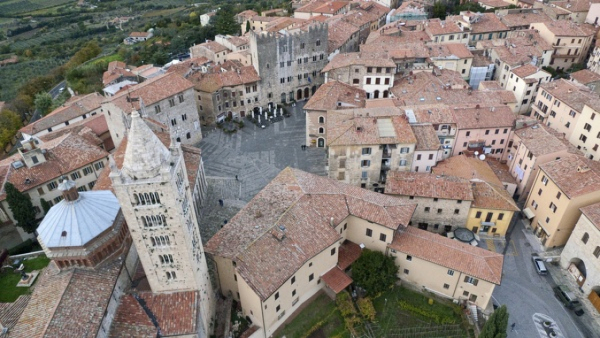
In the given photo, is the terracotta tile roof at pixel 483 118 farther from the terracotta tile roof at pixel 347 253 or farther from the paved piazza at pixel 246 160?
the terracotta tile roof at pixel 347 253

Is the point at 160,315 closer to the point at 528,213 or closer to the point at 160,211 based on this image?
the point at 160,211

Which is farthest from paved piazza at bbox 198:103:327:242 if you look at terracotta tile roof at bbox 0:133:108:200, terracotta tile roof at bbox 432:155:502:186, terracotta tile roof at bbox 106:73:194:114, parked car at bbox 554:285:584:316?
parked car at bbox 554:285:584:316

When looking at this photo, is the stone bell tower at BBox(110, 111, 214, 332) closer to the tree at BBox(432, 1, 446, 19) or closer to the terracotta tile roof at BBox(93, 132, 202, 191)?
the terracotta tile roof at BBox(93, 132, 202, 191)

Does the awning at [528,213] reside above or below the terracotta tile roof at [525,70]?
below

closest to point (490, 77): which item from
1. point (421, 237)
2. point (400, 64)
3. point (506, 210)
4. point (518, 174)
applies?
point (400, 64)

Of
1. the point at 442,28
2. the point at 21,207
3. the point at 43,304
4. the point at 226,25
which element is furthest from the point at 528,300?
the point at 226,25

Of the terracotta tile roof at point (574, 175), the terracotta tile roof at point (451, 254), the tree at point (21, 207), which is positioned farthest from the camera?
the tree at point (21, 207)

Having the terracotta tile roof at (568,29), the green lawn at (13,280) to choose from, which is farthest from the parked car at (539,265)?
the terracotta tile roof at (568,29)
